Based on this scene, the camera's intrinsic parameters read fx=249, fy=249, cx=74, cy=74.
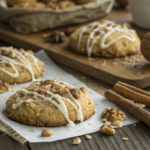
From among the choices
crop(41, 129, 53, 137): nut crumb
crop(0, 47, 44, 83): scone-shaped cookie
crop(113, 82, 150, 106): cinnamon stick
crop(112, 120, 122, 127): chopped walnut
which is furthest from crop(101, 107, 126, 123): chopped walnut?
crop(0, 47, 44, 83): scone-shaped cookie

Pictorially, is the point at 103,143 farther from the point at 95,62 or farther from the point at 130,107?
the point at 95,62

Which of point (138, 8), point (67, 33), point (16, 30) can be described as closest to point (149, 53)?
point (138, 8)

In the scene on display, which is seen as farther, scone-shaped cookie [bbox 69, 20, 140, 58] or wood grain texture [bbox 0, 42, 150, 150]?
scone-shaped cookie [bbox 69, 20, 140, 58]

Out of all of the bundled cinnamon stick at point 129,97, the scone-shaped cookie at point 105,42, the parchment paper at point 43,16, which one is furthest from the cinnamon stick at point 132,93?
the parchment paper at point 43,16

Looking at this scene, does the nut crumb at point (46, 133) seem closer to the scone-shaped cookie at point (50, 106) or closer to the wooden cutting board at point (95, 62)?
the scone-shaped cookie at point (50, 106)

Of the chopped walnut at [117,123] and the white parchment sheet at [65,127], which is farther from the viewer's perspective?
the chopped walnut at [117,123]

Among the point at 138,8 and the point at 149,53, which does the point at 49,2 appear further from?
the point at 149,53

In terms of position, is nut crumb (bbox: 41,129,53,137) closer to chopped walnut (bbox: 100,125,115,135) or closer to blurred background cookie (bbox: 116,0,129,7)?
chopped walnut (bbox: 100,125,115,135)
